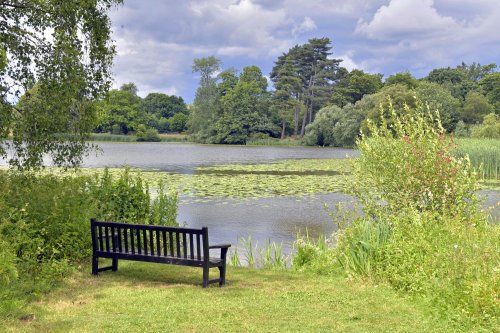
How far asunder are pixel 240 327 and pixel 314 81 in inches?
3669

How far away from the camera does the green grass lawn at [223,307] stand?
18.7 feet

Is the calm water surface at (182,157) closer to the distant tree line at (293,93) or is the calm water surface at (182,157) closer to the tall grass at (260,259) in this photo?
the tall grass at (260,259)

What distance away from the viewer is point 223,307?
6.42m

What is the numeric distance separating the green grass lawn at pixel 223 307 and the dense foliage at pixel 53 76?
13.7 feet

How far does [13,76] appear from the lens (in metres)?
11.5

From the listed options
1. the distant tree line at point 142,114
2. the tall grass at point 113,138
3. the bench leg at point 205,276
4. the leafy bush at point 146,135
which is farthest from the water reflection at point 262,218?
the leafy bush at point 146,135

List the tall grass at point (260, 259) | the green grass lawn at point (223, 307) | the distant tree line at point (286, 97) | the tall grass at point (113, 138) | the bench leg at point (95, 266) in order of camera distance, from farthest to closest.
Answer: the tall grass at point (113, 138)
the distant tree line at point (286, 97)
the tall grass at point (260, 259)
the bench leg at point (95, 266)
the green grass lawn at point (223, 307)

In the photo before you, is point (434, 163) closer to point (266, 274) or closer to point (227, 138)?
point (266, 274)

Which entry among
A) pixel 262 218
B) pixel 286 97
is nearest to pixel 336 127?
pixel 286 97

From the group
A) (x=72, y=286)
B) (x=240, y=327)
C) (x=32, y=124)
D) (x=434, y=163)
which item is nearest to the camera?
(x=240, y=327)

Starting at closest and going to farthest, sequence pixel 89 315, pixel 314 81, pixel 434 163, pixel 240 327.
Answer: pixel 240 327 → pixel 89 315 → pixel 434 163 → pixel 314 81

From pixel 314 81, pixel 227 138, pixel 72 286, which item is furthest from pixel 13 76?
pixel 314 81

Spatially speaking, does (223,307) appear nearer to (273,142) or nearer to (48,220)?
(48,220)

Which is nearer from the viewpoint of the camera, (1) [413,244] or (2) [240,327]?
(2) [240,327]
